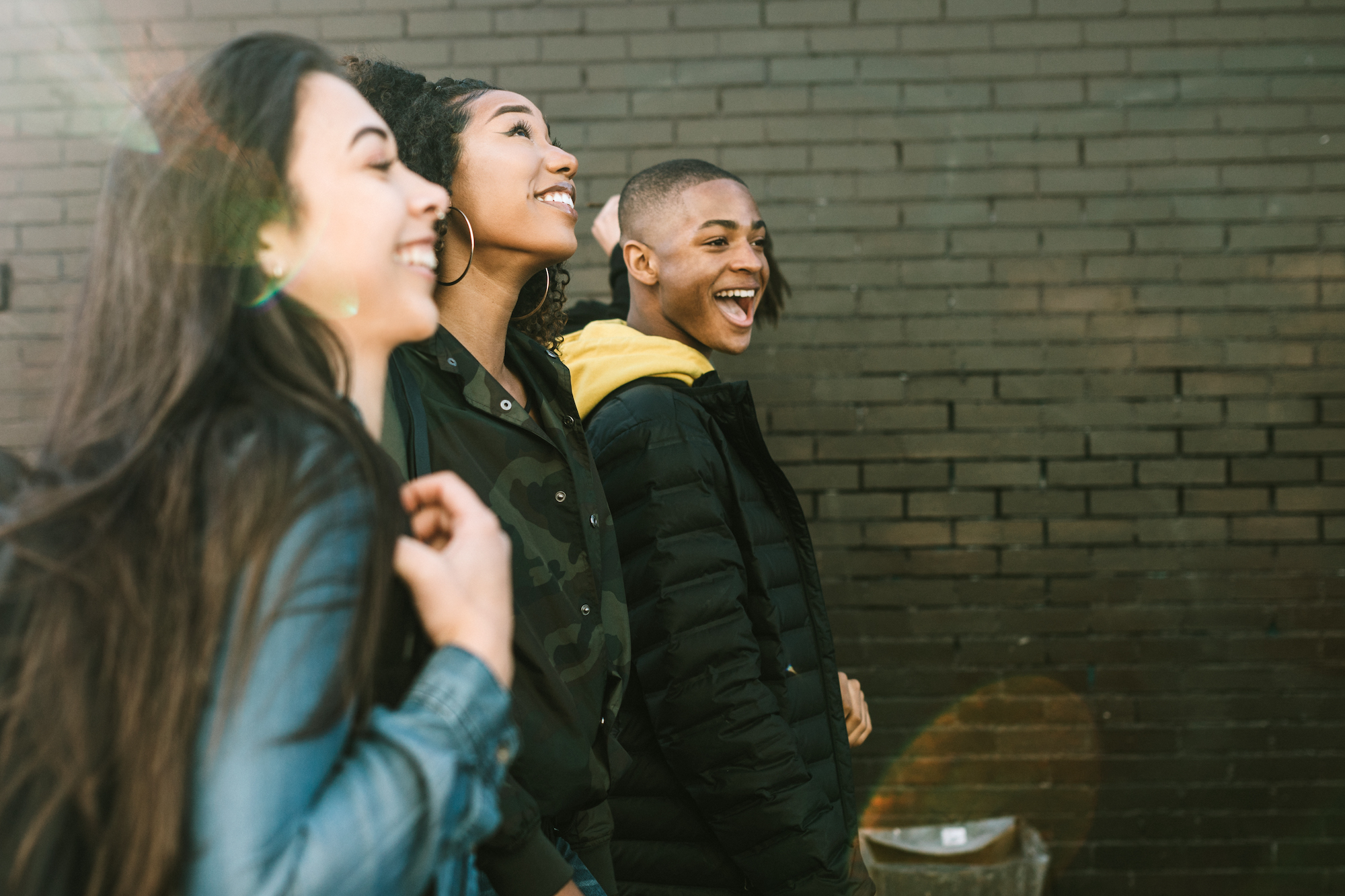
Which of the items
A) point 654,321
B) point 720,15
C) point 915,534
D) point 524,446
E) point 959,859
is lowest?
point 959,859

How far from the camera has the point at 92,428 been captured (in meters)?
0.90

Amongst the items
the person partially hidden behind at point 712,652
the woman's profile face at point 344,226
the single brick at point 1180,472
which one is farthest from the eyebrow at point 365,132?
the single brick at point 1180,472

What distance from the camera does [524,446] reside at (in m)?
1.57

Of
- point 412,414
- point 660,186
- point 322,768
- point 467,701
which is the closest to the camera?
point 322,768

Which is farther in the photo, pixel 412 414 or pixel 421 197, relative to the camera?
pixel 412 414

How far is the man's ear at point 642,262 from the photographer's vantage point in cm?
235

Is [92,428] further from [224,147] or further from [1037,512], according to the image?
[1037,512]

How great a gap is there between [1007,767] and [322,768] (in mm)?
3187

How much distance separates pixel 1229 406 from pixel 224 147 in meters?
3.54

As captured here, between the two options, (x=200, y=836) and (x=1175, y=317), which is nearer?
(x=200, y=836)

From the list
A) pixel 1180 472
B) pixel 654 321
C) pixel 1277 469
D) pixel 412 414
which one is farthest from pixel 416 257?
pixel 1277 469

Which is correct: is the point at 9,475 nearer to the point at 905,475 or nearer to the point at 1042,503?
the point at 905,475

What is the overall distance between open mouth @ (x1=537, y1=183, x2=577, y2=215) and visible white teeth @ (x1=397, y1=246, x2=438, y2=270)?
0.63 m

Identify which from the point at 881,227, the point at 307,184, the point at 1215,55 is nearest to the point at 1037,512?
the point at 881,227
